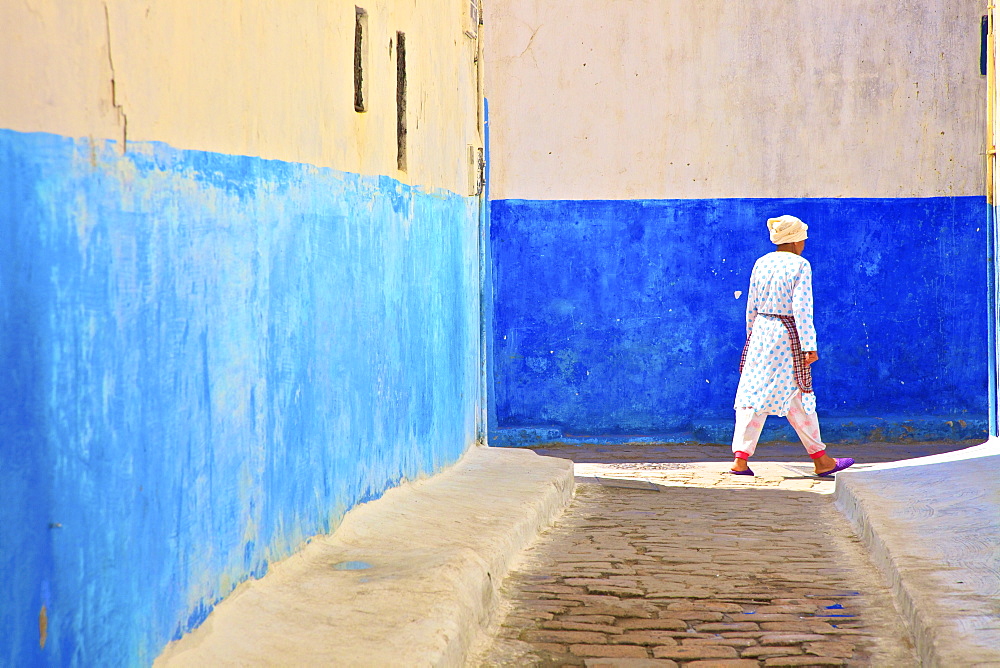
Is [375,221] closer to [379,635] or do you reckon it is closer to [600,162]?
[379,635]

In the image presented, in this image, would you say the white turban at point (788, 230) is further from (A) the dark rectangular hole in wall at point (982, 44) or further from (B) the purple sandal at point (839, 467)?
(A) the dark rectangular hole in wall at point (982, 44)

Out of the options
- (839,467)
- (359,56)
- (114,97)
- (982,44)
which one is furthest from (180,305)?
(982,44)

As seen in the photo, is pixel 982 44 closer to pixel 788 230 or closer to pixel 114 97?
pixel 788 230

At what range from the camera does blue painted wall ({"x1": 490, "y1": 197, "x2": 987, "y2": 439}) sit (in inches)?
420

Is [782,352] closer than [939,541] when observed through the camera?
No

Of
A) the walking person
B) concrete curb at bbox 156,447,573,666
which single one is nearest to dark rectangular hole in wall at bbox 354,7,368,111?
concrete curb at bbox 156,447,573,666

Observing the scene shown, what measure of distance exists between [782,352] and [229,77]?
17.6ft

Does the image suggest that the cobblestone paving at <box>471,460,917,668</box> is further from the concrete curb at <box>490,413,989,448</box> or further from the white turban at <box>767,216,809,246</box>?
the concrete curb at <box>490,413,989,448</box>

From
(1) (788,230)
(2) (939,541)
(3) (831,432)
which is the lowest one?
(3) (831,432)

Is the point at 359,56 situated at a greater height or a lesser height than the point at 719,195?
greater

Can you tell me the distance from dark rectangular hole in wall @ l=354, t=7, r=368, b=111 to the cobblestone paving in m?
2.21

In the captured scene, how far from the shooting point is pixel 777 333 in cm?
845

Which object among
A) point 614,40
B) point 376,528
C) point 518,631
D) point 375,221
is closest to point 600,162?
point 614,40

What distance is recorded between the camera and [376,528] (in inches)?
211
